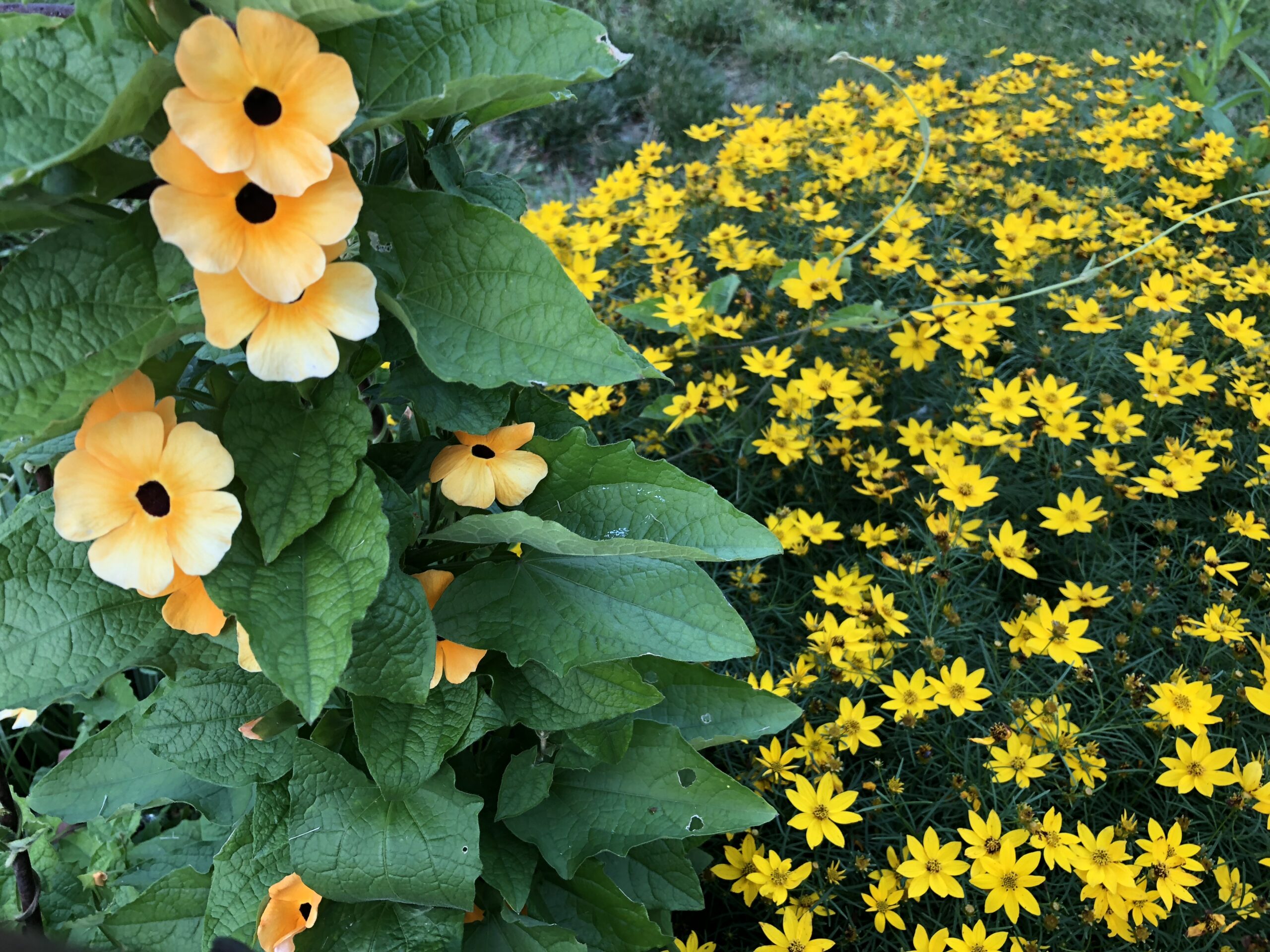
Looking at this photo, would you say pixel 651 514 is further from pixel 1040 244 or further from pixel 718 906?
pixel 1040 244

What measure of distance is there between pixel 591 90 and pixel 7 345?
4.39 metres

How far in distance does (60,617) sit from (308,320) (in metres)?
0.32

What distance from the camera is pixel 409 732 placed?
0.94m

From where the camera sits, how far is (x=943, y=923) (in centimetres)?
150

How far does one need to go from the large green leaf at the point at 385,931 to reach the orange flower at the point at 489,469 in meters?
0.47

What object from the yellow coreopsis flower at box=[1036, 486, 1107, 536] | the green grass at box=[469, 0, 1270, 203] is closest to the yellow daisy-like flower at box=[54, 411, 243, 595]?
the yellow coreopsis flower at box=[1036, 486, 1107, 536]

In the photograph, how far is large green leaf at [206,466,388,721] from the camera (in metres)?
0.72

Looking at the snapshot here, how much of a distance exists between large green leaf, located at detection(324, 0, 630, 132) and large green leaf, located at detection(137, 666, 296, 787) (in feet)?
1.86

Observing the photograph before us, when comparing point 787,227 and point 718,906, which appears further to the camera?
point 787,227

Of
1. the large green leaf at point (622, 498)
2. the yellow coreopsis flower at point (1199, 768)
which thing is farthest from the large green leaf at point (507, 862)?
the yellow coreopsis flower at point (1199, 768)

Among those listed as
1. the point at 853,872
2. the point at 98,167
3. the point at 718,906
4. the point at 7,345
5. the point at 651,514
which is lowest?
the point at 718,906

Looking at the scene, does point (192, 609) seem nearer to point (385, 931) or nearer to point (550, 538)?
point (550, 538)

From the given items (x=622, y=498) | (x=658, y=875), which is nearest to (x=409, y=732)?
(x=622, y=498)

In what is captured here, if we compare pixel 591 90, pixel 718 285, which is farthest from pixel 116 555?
pixel 591 90
